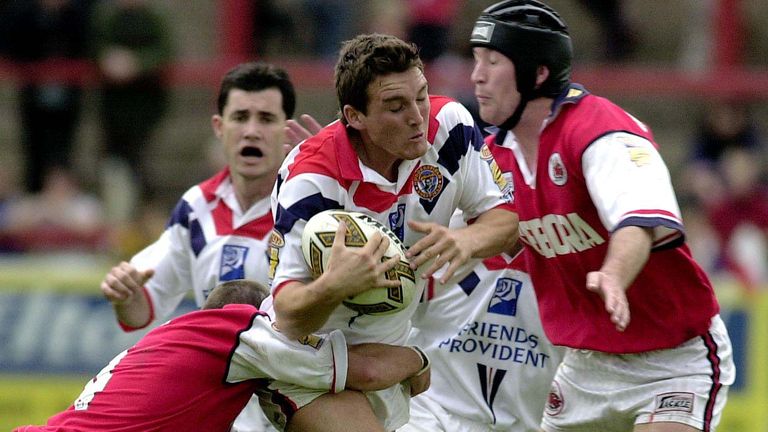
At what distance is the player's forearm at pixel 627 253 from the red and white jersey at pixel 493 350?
1.51m

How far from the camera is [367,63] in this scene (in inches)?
185

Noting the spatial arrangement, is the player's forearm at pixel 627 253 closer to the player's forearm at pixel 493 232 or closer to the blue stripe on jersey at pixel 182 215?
the player's forearm at pixel 493 232

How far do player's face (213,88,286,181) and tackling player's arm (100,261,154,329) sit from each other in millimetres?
696

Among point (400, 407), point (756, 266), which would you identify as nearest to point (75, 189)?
point (756, 266)

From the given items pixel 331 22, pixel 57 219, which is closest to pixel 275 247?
pixel 57 219

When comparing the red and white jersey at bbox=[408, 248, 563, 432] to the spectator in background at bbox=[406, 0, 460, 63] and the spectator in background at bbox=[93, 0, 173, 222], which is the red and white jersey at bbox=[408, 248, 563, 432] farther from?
the spectator in background at bbox=[93, 0, 173, 222]

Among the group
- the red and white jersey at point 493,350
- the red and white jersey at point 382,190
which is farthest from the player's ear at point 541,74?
the red and white jersey at point 493,350

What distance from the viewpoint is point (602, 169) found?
183 inches

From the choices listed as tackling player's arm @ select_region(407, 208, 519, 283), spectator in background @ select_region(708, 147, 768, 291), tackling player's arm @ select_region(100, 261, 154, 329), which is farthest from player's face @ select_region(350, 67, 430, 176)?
spectator in background @ select_region(708, 147, 768, 291)

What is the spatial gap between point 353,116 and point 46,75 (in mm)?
8568

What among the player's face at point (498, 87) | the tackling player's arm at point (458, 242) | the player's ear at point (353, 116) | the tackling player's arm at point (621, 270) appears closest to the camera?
the tackling player's arm at point (621, 270)

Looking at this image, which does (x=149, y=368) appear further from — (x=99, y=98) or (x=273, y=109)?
(x=99, y=98)

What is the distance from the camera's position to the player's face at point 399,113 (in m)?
4.68

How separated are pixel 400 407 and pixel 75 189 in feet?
25.2
